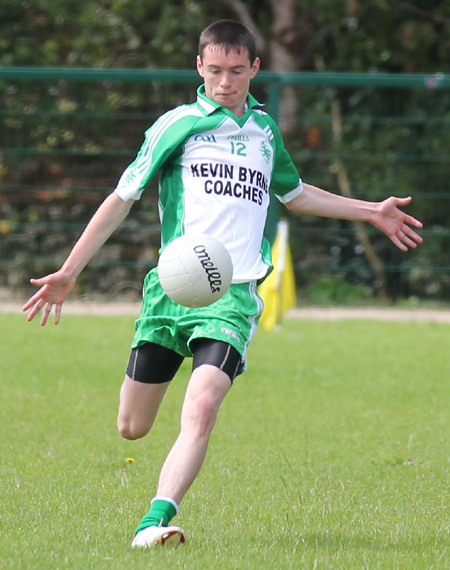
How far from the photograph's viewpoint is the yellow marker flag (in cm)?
1220

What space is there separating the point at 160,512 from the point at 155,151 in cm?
163

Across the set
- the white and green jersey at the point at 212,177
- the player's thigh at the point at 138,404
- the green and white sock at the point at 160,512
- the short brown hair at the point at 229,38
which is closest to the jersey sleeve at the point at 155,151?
the white and green jersey at the point at 212,177

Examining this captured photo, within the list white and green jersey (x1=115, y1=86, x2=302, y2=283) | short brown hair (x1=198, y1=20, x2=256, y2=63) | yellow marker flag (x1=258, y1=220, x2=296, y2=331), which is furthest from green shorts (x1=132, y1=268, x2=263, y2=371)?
yellow marker flag (x1=258, y1=220, x2=296, y2=331)

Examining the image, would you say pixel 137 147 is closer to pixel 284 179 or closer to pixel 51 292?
pixel 284 179

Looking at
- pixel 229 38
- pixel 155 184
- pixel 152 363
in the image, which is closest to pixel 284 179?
pixel 229 38

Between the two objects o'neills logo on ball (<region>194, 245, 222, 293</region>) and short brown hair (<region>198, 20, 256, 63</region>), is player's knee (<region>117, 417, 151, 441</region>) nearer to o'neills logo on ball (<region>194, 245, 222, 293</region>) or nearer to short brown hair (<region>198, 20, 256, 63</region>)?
o'neills logo on ball (<region>194, 245, 222, 293</region>)

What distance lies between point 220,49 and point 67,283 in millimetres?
1232

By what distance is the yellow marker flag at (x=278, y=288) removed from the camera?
1220 centimetres

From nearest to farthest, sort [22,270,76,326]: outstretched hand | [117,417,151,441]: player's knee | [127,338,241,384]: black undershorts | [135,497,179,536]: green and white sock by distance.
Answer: [135,497,179,536]: green and white sock
[22,270,76,326]: outstretched hand
[127,338,241,384]: black undershorts
[117,417,151,441]: player's knee

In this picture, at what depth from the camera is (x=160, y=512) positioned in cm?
429

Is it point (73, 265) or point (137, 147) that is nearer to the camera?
point (73, 265)

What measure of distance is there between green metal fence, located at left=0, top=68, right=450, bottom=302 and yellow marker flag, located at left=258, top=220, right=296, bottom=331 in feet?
6.09

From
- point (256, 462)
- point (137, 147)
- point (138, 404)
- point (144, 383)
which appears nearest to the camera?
point (144, 383)

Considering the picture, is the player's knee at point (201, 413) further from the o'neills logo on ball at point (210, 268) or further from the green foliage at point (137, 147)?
the green foliage at point (137, 147)
